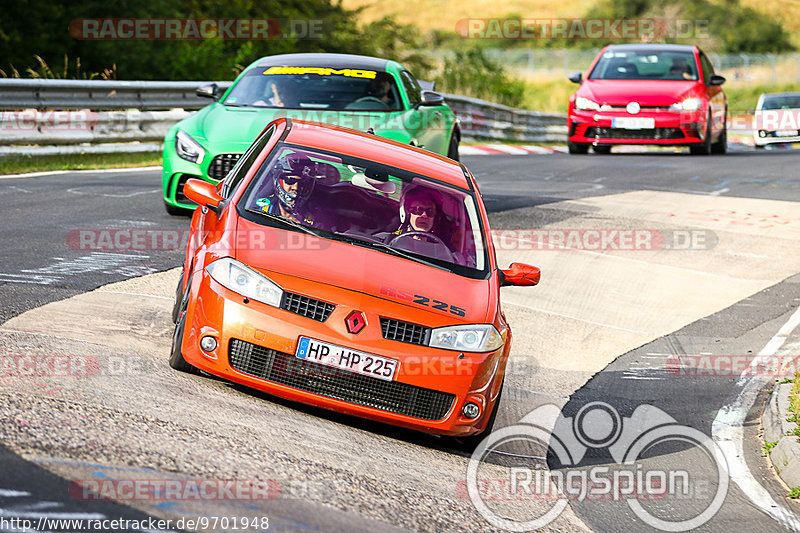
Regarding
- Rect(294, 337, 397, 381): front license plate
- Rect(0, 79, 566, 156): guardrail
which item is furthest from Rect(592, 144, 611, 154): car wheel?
Rect(294, 337, 397, 381): front license plate

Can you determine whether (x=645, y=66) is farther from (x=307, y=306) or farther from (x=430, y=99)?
(x=307, y=306)

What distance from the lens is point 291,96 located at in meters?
11.1

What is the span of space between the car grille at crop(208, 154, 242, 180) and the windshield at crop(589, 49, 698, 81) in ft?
38.9

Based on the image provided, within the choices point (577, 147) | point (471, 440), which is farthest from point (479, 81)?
point (471, 440)

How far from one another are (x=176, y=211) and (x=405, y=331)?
6.12 meters

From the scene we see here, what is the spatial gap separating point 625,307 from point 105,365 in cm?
538

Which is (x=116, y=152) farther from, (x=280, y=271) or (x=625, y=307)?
(x=280, y=271)

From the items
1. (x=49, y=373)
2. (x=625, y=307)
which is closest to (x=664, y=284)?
(x=625, y=307)

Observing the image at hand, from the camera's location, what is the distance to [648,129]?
19.5m

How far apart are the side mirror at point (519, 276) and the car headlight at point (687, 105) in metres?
13.7

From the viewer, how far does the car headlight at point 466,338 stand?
5723 mm

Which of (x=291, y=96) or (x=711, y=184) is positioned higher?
(x=291, y=96)

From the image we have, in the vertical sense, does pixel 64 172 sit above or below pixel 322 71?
below
